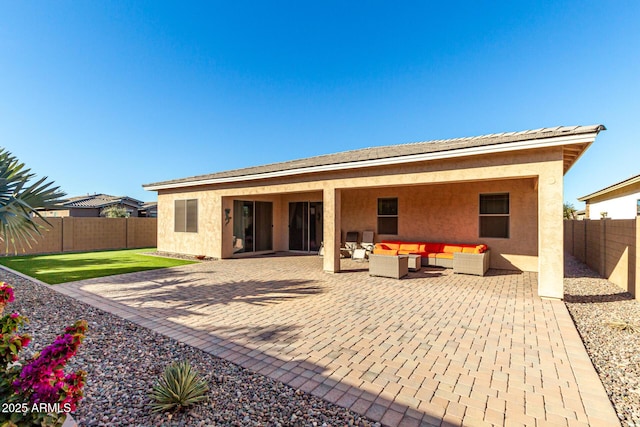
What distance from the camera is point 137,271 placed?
1026 cm

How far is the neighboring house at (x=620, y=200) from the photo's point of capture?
48.8 feet

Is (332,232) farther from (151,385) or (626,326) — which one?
(151,385)

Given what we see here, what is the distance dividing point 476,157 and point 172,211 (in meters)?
14.5

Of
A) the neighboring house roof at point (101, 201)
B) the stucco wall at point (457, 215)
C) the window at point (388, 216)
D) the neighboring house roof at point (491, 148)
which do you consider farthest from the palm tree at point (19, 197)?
the neighboring house roof at point (101, 201)

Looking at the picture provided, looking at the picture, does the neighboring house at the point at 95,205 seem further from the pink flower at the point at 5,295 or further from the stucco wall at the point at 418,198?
the pink flower at the point at 5,295

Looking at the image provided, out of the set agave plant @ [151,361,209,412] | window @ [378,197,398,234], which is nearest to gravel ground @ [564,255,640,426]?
agave plant @ [151,361,209,412]

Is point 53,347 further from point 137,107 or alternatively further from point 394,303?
point 137,107

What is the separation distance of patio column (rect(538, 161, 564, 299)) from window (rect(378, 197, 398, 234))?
20.5 ft

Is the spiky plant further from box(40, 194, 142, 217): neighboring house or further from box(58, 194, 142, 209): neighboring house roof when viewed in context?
box(58, 194, 142, 209): neighboring house roof

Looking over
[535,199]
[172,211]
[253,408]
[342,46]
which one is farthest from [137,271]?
[342,46]

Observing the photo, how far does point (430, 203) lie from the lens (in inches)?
463

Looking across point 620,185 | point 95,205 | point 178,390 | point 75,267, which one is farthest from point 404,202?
point 95,205

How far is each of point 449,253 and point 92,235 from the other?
66.7 ft

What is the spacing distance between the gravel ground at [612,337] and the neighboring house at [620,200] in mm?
9830
